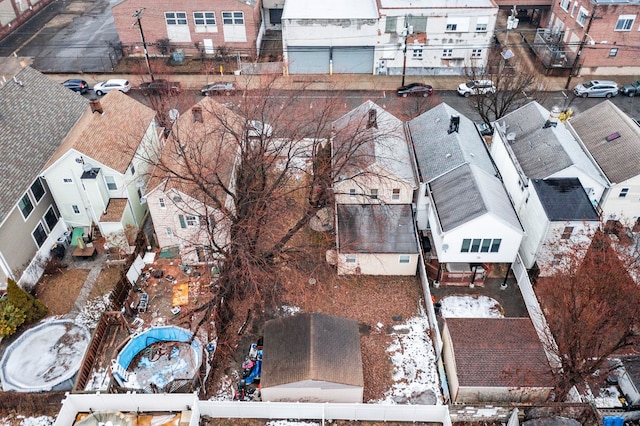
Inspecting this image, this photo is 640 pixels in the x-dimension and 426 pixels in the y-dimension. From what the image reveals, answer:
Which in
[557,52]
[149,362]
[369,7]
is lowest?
[149,362]

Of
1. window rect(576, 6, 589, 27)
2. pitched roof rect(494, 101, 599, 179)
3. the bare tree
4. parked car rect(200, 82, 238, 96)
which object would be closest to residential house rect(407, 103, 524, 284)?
pitched roof rect(494, 101, 599, 179)

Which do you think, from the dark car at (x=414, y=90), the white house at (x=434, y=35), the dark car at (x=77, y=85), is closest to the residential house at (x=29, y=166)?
the dark car at (x=77, y=85)

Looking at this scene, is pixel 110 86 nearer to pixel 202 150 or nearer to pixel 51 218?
pixel 51 218

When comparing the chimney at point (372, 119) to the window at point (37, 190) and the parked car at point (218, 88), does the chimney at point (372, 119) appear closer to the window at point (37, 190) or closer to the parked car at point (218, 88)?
the parked car at point (218, 88)

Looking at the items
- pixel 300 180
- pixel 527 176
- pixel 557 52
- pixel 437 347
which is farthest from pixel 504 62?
pixel 437 347

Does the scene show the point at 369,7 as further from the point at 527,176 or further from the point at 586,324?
the point at 586,324

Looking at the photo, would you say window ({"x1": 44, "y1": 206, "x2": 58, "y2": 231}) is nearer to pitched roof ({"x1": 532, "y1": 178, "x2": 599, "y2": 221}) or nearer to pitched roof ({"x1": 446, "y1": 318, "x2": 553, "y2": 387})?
pitched roof ({"x1": 446, "y1": 318, "x2": 553, "y2": 387})
